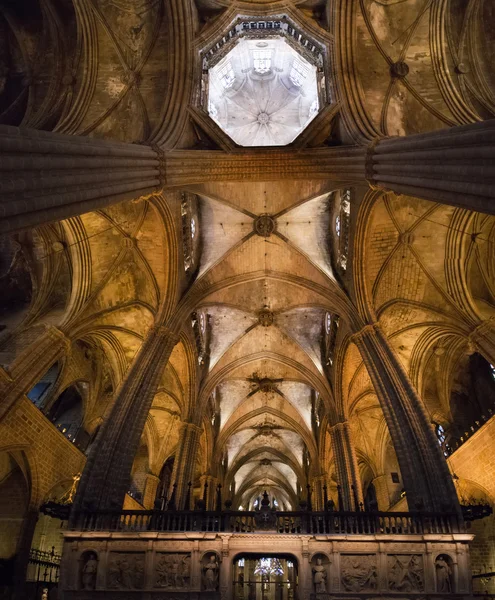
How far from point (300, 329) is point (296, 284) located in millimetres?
3904

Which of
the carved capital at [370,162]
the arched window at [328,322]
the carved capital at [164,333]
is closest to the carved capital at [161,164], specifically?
the carved capital at [370,162]

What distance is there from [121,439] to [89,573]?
3.26 m

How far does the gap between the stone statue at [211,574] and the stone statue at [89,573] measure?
2.39 metres

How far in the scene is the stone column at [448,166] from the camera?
6750 mm

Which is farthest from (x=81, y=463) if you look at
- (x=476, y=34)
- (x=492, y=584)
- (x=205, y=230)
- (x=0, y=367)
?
(x=476, y=34)

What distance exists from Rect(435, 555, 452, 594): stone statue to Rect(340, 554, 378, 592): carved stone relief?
1.33 metres

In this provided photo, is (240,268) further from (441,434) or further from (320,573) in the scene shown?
(320,573)

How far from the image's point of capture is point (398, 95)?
13188mm

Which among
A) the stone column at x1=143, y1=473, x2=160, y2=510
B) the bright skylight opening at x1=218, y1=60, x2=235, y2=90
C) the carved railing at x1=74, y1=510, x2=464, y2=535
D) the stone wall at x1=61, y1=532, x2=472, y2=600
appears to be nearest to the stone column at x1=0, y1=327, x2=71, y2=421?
the carved railing at x1=74, y1=510, x2=464, y2=535

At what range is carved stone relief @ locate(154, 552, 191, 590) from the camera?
946cm

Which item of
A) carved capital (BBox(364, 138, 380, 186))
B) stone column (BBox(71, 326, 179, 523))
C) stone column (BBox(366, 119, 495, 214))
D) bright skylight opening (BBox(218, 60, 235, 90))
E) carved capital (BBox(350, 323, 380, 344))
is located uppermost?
bright skylight opening (BBox(218, 60, 235, 90))

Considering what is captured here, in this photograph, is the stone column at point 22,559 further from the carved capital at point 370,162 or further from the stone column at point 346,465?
the carved capital at point 370,162

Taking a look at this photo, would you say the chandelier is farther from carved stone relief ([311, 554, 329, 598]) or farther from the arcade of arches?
carved stone relief ([311, 554, 329, 598])

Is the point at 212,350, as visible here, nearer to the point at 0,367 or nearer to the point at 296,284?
the point at 296,284
